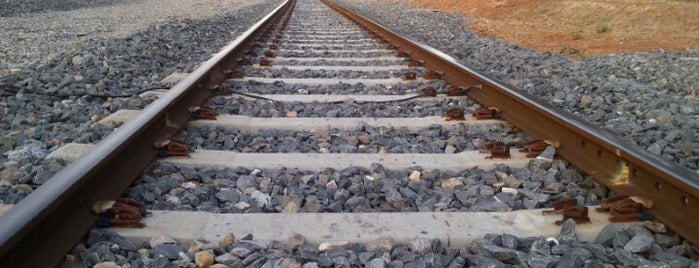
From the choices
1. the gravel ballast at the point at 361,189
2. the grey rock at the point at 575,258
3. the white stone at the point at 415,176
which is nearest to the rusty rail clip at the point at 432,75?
the gravel ballast at the point at 361,189

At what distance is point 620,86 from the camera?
530cm

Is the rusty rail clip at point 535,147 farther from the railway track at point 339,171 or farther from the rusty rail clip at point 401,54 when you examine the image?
the rusty rail clip at point 401,54

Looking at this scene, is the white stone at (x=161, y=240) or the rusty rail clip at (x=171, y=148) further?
the rusty rail clip at (x=171, y=148)

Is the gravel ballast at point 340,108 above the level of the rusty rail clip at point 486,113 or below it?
below

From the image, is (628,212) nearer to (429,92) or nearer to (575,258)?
(575,258)

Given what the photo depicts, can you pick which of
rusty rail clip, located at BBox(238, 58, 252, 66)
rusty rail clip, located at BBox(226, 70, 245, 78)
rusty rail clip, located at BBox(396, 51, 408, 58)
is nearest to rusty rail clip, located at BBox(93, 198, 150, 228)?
rusty rail clip, located at BBox(226, 70, 245, 78)

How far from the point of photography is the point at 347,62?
6.52 metres

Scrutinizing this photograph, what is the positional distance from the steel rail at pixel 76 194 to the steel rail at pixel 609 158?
203 cm

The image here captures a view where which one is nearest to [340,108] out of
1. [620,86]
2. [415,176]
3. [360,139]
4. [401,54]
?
[360,139]

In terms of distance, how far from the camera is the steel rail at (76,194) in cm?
182

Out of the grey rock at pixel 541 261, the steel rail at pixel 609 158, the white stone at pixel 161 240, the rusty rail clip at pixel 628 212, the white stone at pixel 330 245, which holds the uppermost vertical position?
the steel rail at pixel 609 158

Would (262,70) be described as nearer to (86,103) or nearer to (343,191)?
(86,103)

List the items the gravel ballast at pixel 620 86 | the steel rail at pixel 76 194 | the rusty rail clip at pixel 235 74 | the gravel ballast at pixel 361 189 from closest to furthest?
the steel rail at pixel 76 194
the gravel ballast at pixel 361 189
the gravel ballast at pixel 620 86
the rusty rail clip at pixel 235 74

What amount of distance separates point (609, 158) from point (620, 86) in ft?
9.50
